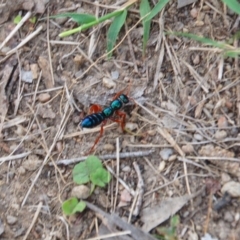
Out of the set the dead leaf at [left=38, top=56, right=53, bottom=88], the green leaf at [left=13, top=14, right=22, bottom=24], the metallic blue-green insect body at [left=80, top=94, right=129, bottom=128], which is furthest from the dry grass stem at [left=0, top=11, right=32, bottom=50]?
the metallic blue-green insect body at [left=80, top=94, right=129, bottom=128]

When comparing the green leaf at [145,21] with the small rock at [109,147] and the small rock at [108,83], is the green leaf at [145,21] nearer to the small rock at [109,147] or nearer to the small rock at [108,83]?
the small rock at [108,83]

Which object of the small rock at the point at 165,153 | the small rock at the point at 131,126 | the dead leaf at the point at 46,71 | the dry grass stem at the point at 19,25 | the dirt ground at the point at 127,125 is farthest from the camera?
the dry grass stem at the point at 19,25

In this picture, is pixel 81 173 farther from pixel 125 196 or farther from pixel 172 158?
pixel 172 158

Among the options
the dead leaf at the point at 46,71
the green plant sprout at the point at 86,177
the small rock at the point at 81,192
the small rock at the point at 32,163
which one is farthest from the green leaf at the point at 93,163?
the dead leaf at the point at 46,71

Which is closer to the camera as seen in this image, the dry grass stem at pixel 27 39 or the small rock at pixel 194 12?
the small rock at pixel 194 12

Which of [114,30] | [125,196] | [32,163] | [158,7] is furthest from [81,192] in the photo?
[158,7]

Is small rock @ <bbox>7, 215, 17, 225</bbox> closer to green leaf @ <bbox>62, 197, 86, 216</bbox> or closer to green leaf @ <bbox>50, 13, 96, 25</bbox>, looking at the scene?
green leaf @ <bbox>62, 197, 86, 216</bbox>
